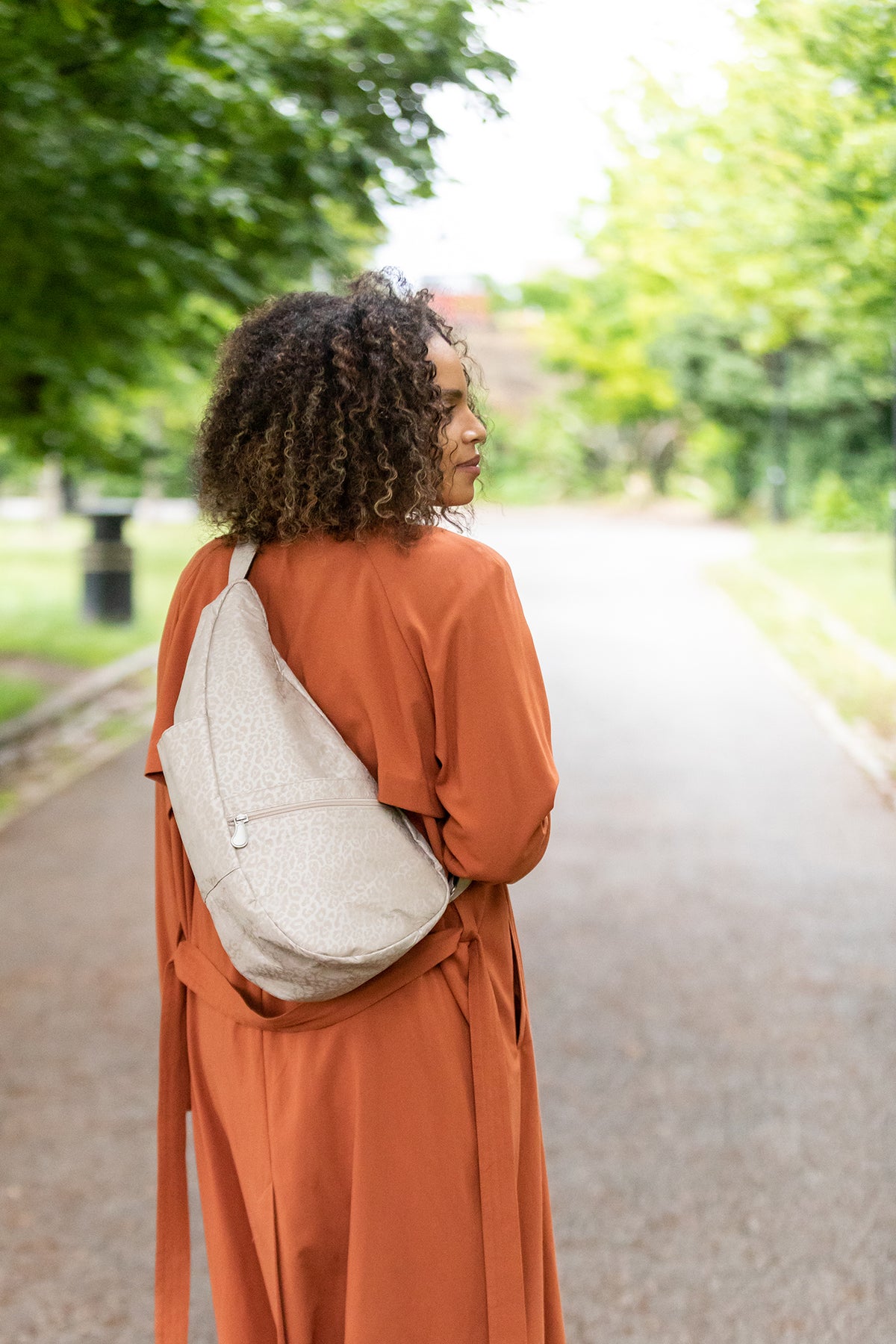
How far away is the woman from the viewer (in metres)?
1.76

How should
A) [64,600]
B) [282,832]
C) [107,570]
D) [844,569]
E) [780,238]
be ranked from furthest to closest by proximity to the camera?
1. [844,569]
2. [64,600]
3. [107,570]
4. [780,238]
5. [282,832]

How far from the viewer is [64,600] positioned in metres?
16.9

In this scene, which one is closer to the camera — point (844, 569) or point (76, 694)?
point (76, 694)

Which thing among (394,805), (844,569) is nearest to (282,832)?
(394,805)

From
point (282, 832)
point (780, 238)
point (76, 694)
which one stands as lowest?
point (76, 694)

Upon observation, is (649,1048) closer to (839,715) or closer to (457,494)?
(457,494)

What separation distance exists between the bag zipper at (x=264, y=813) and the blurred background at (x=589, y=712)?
2.18 feet

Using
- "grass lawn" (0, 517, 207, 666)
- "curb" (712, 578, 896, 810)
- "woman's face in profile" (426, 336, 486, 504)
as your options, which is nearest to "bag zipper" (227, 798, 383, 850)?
"woman's face in profile" (426, 336, 486, 504)

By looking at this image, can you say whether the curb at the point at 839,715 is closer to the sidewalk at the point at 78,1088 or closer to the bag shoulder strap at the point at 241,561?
the sidewalk at the point at 78,1088

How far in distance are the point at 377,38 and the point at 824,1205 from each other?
536 cm

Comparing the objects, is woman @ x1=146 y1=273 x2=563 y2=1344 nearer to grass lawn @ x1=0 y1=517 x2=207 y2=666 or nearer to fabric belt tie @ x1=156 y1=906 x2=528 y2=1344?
fabric belt tie @ x1=156 y1=906 x2=528 y2=1344

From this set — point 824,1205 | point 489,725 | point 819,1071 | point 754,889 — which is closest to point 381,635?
point 489,725

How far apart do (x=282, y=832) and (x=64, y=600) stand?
52.2ft

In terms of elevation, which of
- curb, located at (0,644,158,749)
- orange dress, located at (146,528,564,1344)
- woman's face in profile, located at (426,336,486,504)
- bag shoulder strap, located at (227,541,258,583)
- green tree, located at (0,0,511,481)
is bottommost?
curb, located at (0,644,158,749)
